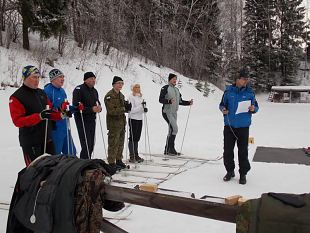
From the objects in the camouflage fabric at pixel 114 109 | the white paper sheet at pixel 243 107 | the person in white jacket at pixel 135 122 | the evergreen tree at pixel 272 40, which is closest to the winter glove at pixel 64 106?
the camouflage fabric at pixel 114 109

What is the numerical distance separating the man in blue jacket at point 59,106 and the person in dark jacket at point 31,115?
1.47ft

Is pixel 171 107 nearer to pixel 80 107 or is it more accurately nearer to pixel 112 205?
pixel 80 107

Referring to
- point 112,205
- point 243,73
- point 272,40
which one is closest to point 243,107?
point 243,73

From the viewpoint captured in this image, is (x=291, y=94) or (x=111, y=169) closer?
(x=111, y=169)

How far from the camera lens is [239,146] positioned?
582 centimetres

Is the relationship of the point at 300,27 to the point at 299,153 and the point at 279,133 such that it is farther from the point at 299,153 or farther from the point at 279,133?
the point at 299,153

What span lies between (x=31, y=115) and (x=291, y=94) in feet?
78.6

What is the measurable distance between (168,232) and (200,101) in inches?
672

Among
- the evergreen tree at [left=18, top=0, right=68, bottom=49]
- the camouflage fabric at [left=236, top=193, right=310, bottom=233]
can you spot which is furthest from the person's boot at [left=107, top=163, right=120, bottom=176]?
the evergreen tree at [left=18, top=0, right=68, bottom=49]

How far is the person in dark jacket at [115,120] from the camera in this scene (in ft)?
21.0

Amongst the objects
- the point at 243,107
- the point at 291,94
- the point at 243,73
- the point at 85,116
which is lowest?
the point at 85,116

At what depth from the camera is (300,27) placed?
111 feet

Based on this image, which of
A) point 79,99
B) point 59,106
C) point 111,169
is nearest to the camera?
point 111,169

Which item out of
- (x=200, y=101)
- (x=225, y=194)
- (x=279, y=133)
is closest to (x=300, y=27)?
(x=200, y=101)
